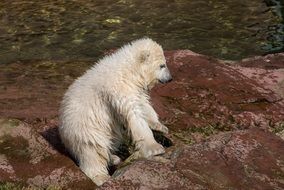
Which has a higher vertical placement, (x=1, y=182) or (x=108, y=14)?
(x=1, y=182)

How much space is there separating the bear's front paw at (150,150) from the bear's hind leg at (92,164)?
0.62 m

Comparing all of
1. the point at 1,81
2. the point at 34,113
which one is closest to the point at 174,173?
the point at 34,113

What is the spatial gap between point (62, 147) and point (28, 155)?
2.06ft

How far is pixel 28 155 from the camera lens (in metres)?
6.62

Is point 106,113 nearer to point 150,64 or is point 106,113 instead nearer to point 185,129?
point 150,64

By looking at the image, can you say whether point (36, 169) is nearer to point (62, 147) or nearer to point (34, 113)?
point (62, 147)

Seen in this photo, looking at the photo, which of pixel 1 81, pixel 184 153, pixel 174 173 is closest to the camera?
pixel 174 173

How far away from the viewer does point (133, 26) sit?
53.0 feet

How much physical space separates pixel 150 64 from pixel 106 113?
819 millimetres

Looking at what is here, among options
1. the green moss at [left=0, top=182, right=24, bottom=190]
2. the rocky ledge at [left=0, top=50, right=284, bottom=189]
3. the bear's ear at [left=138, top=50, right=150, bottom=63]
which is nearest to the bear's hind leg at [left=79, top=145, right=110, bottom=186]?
the rocky ledge at [left=0, top=50, right=284, bottom=189]

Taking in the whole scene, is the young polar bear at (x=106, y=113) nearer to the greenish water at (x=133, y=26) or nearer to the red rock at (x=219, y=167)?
the red rock at (x=219, y=167)

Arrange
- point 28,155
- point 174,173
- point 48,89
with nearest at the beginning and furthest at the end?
point 174,173 → point 28,155 → point 48,89

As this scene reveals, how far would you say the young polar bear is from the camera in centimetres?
646

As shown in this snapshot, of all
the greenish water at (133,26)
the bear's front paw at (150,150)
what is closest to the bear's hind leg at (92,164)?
the bear's front paw at (150,150)
